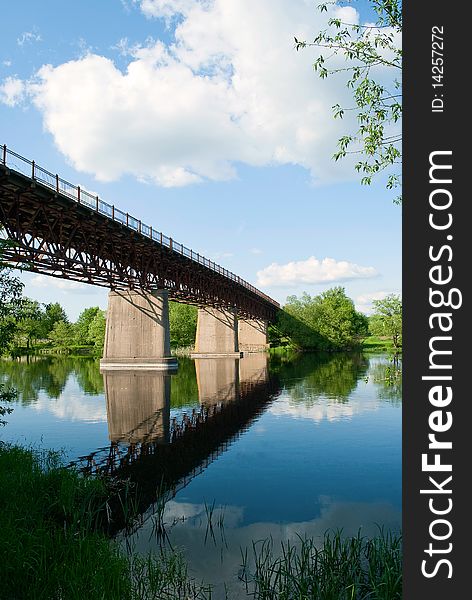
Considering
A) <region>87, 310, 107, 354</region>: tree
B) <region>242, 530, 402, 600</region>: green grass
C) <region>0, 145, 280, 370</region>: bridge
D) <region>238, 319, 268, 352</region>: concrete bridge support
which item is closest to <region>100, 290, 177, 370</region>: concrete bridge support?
<region>0, 145, 280, 370</region>: bridge

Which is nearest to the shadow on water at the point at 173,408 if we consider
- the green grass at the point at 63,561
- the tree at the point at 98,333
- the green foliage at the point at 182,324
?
the green grass at the point at 63,561

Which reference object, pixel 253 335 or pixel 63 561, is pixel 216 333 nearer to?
pixel 253 335

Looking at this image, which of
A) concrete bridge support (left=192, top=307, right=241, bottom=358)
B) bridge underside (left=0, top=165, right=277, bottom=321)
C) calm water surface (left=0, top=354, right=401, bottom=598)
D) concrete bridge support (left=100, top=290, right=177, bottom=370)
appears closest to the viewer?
calm water surface (left=0, top=354, right=401, bottom=598)

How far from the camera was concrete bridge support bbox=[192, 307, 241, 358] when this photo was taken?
8231 centimetres

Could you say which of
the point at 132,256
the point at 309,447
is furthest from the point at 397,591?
the point at 132,256

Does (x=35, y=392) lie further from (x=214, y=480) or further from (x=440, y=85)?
(x=440, y=85)

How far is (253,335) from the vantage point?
111 m

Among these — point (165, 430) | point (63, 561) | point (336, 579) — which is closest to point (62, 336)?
point (165, 430)

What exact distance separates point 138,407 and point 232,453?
39.5 feet

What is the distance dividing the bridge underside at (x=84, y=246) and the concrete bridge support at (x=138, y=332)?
5.23 feet

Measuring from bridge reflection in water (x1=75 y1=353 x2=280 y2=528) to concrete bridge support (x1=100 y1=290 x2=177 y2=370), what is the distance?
951cm

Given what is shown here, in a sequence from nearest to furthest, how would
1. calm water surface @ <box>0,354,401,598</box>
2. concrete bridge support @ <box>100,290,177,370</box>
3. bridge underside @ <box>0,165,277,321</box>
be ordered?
calm water surface @ <box>0,354,401,598</box>, bridge underside @ <box>0,165,277,321</box>, concrete bridge support @ <box>100,290,177,370</box>

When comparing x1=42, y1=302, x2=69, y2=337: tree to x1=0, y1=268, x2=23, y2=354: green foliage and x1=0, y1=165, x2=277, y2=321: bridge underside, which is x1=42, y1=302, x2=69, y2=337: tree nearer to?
x1=0, y1=165, x2=277, y2=321: bridge underside

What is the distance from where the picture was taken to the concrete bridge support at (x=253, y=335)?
109406mm
